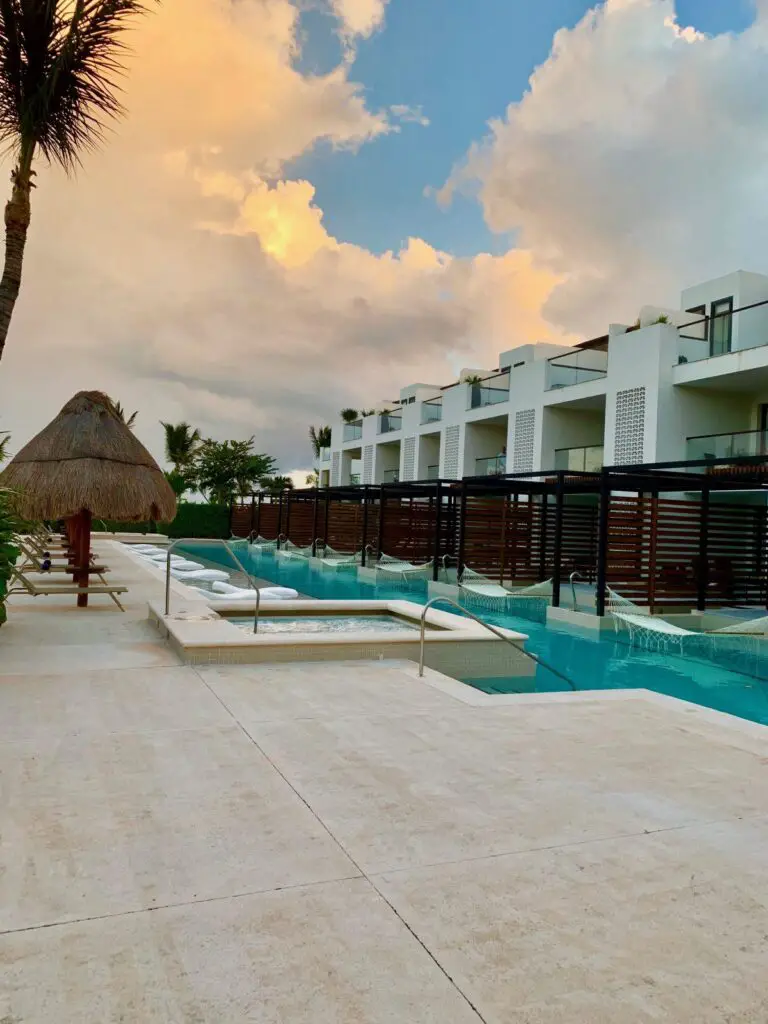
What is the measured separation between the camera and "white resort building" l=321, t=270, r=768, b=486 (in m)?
19.2

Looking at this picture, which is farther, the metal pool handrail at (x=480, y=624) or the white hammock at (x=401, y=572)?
the white hammock at (x=401, y=572)

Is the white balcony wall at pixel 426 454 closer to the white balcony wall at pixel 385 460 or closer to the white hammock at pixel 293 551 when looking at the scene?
the white balcony wall at pixel 385 460

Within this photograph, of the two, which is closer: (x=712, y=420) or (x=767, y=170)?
(x=767, y=170)

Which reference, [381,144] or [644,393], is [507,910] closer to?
[644,393]

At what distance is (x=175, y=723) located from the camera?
464cm

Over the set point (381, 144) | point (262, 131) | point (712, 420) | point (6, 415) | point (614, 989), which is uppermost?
point (381, 144)

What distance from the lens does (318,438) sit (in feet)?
194

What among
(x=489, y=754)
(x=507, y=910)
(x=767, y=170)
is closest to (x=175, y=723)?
(x=489, y=754)

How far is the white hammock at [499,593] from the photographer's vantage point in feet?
52.6

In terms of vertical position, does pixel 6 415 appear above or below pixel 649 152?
below

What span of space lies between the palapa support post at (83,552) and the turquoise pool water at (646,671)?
5.00 meters

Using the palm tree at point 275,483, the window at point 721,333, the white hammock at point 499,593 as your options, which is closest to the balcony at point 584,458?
the window at point 721,333

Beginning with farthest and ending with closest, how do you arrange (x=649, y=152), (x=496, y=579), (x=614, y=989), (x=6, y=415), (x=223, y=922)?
(x=496, y=579), (x=649, y=152), (x=6, y=415), (x=223, y=922), (x=614, y=989)

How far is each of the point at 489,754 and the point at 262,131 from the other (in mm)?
15485
